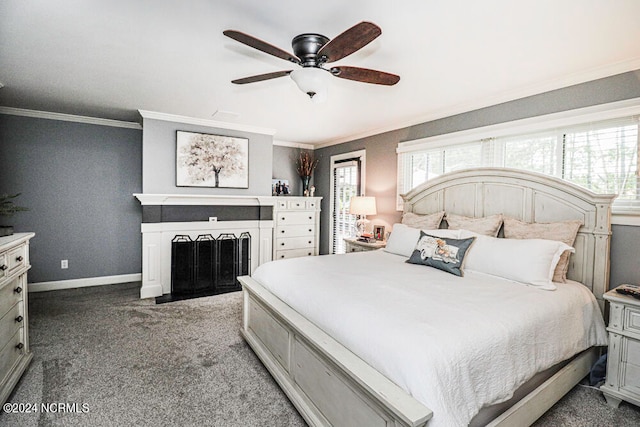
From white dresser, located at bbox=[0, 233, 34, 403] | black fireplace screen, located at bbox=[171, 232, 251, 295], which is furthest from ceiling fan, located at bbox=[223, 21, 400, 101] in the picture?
black fireplace screen, located at bbox=[171, 232, 251, 295]

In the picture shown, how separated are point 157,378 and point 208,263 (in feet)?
7.65

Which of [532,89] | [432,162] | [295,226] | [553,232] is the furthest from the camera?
[295,226]

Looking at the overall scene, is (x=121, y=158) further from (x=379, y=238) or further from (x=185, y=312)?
(x=379, y=238)

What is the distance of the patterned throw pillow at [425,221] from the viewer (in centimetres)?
351

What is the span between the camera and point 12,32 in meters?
2.13

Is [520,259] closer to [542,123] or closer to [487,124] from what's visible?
[542,123]

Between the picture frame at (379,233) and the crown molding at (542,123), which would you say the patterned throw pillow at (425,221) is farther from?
the crown molding at (542,123)

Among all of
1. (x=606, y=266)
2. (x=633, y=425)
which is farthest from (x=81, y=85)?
(x=633, y=425)

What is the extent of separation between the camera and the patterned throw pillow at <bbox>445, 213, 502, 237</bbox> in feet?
9.70

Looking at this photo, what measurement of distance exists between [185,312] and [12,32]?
2822 millimetres

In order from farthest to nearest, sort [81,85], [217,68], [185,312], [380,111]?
[380,111] → [185,312] → [81,85] → [217,68]

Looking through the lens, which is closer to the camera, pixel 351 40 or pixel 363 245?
pixel 351 40

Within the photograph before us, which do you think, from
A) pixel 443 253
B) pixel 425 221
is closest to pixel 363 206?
pixel 425 221

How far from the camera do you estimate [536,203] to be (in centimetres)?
285
